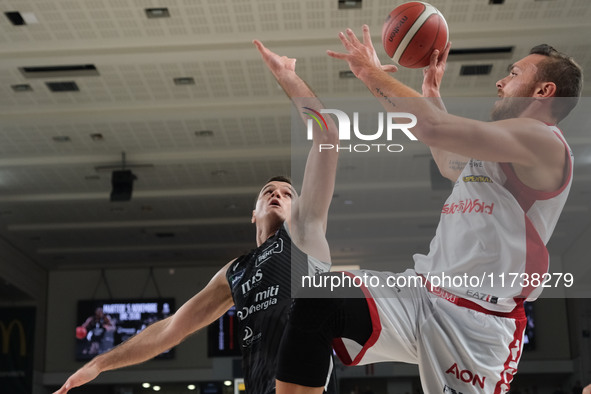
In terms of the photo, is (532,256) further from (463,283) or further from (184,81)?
(184,81)

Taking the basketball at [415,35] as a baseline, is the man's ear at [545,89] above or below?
below

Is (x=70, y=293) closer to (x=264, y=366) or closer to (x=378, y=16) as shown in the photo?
(x=378, y=16)

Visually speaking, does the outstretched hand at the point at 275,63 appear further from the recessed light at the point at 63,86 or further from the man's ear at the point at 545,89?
the recessed light at the point at 63,86

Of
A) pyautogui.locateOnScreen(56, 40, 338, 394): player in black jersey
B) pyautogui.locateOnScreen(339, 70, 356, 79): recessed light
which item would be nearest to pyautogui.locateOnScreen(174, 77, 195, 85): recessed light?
pyautogui.locateOnScreen(339, 70, 356, 79): recessed light

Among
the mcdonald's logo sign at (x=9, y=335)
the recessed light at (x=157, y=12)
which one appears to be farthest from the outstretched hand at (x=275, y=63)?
the mcdonald's logo sign at (x=9, y=335)

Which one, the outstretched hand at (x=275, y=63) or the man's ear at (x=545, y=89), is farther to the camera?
the outstretched hand at (x=275, y=63)

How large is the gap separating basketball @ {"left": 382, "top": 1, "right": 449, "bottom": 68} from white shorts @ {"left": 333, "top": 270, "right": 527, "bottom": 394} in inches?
51.0

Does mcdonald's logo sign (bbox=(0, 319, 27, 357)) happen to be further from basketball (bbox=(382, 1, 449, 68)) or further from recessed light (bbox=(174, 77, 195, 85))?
basketball (bbox=(382, 1, 449, 68))

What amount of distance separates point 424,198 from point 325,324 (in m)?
12.1

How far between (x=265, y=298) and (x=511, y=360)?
1181mm

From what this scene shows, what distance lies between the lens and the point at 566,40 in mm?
8055

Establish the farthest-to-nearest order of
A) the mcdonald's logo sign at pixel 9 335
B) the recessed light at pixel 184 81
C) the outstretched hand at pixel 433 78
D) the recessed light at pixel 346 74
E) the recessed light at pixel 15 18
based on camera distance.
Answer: the mcdonald's logo sign at pixel 9 335 < the recessed light at pixel 184 81 < the recessed light at pixel 346 74 < the recessed light at pixel 15 18 < the outstretched hand at pixel 433 78

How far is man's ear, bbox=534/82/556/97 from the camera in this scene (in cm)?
270

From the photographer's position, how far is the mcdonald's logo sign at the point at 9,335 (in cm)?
1600
